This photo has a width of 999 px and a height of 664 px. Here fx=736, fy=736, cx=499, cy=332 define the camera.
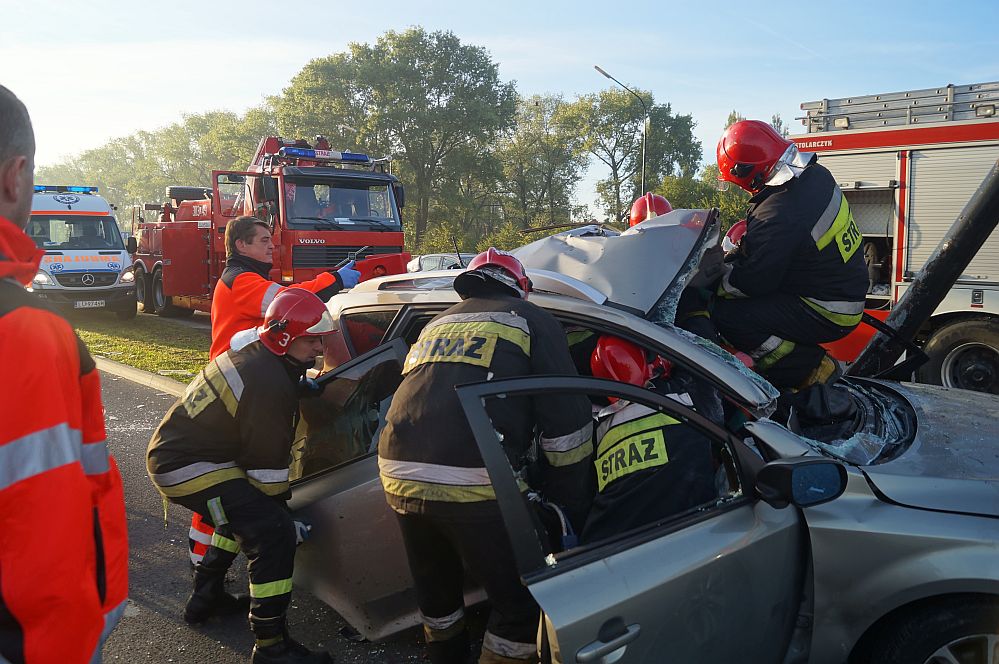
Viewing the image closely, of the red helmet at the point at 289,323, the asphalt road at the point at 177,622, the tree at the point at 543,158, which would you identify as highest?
the tree at the point at 543,158

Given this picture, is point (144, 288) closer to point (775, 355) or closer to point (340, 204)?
point (340, 204)

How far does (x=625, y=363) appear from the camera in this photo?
8.64ft

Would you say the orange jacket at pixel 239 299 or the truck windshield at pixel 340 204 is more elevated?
the truck windshield at pixel 340 204

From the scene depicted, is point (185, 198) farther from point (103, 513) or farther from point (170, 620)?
point (103, 513)

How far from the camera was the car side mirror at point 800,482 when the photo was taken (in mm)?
2002

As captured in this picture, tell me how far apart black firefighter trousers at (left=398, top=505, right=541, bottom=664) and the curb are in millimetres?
5954

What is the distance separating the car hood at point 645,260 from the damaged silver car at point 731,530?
1 cm

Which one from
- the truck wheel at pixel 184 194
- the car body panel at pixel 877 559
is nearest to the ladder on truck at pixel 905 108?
the car body panel at pixel 877 559

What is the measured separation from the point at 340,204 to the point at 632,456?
996 cm

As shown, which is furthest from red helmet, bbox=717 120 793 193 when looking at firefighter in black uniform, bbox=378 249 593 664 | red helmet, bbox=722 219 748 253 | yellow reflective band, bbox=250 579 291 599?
yellow reflective band, bbox=250 579 291 599

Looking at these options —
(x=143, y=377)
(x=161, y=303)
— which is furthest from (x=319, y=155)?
(x=161, y=303)

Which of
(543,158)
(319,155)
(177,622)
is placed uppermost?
(543,158)

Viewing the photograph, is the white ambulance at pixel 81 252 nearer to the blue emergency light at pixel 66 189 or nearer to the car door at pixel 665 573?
the blue emergency light at pixel 66 189

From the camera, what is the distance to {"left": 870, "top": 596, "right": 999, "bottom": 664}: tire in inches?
78.4
